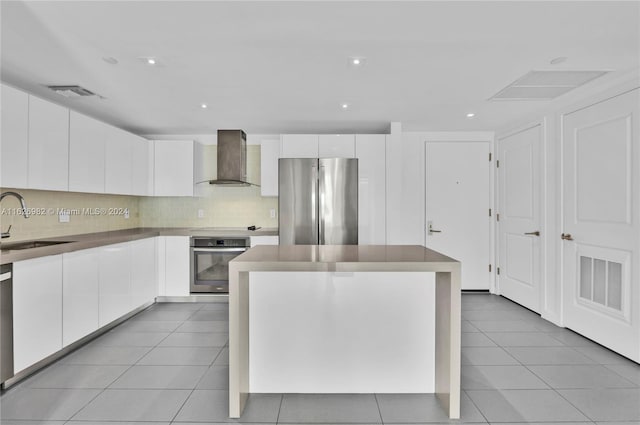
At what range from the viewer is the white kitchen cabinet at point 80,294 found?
2605mm

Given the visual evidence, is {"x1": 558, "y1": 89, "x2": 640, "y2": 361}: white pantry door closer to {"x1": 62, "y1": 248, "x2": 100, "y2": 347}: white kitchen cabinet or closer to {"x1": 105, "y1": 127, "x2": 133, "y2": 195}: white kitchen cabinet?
{"x1": 62, "y1": 248, "x2": 100, "y2": 347}: white kitchen cabinet

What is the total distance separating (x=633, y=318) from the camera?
2576mm

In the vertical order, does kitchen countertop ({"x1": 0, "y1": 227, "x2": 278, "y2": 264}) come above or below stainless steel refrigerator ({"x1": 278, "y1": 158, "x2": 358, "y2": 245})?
below

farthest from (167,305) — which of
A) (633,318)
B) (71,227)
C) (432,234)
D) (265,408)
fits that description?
(633,318)

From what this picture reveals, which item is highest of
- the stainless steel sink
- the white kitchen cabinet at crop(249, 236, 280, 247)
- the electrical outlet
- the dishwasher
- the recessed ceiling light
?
the recessed ceiling light

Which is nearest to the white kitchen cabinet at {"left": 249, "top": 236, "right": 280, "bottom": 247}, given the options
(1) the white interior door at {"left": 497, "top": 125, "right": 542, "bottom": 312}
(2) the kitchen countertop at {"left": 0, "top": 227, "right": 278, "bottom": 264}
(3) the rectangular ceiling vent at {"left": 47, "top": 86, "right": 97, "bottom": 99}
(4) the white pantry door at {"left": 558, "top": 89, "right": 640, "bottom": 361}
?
(2) the kitchen countertop at {"left": 0, "top": 227, "right": 278, "bottom": 264}

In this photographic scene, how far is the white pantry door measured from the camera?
2.60 m

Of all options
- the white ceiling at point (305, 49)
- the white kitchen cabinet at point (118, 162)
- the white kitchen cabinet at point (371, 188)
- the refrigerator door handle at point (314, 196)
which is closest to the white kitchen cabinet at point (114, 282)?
the white kitchen cabinet at point (118, 162)

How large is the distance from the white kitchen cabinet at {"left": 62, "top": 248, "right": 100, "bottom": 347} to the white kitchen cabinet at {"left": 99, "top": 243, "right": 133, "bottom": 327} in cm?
7

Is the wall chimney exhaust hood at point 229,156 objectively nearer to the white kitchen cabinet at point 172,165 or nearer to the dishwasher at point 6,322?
the white kitchen cabinet at point 172,165

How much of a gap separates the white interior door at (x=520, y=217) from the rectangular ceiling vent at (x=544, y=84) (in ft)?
2.46

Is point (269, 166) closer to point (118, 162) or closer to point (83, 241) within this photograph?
point (118, 162)

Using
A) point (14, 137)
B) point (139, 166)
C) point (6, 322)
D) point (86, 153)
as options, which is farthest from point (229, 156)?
point (6, 322)

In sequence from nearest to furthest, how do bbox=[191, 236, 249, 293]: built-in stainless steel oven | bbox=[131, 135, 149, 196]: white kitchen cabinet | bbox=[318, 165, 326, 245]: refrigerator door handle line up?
1. bbox=[318, 165, 326, 245]: refrigerator door handle
2. bbox=[131, 135, 149, 196]: white kitchen cabinet
3. bbox=[191, 236, 249, 293]: built-in stainless steel oven
